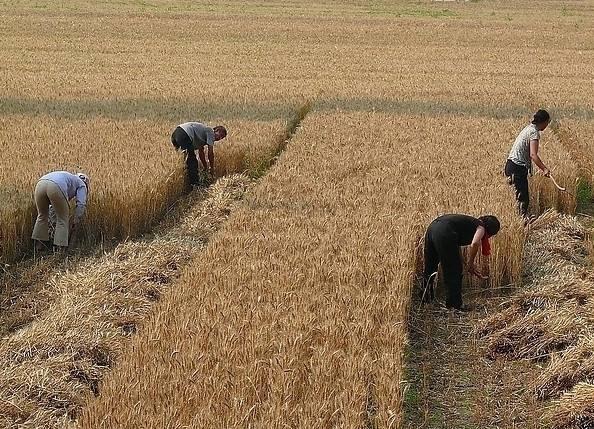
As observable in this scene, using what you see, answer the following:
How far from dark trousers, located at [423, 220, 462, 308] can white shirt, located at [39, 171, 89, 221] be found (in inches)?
170

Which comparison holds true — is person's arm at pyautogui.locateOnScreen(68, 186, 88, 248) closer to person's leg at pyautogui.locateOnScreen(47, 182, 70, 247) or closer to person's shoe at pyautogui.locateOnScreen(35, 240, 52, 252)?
person's leg at pyautogui.locateOnScreen(47, 182, 70, 247)

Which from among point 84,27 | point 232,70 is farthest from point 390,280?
point 84,27

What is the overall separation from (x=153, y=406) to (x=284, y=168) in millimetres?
7474

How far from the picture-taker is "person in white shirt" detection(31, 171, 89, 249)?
29.7 ft

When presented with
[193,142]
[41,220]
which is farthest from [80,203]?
[193,142]

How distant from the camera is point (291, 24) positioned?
45.8 metres

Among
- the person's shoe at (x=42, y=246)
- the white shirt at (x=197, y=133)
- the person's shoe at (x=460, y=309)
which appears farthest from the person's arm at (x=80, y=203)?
the person's shoe at (x=460, y=309)

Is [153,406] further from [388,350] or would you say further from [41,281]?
A: [41,281]

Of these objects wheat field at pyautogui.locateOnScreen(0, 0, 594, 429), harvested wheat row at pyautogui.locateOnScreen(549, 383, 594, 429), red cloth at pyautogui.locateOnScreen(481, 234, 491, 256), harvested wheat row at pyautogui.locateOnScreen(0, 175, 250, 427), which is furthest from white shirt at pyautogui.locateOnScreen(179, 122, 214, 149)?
→ harvested wheat row at pyautogui.locateOnScreen(549, 383, 594, 429)

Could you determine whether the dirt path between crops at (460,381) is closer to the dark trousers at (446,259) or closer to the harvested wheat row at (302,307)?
the dark trousers at (446,259)

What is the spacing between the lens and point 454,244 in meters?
7.79

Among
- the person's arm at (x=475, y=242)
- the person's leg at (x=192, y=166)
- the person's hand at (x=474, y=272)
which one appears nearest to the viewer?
Result: the person's arm at (x=475, y=242)

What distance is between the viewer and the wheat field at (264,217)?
5.29 metres

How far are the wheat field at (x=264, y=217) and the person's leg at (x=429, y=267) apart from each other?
137mm
